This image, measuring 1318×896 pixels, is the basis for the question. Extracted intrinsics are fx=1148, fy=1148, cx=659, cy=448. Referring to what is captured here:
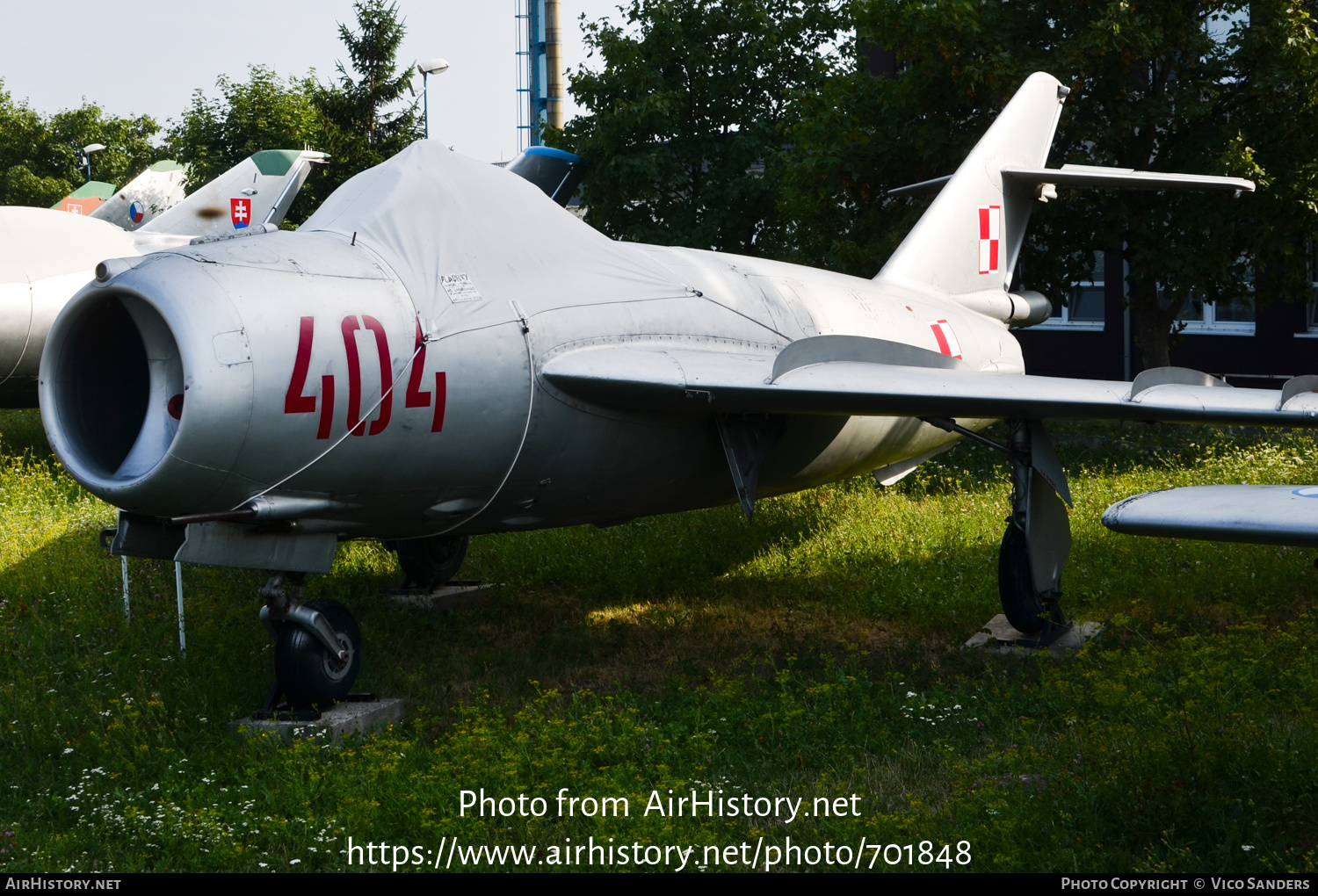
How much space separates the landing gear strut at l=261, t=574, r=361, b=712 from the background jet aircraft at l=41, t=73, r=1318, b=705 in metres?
0.01

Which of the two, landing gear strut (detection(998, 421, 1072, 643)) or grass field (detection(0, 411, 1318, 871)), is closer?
grass field (detection(0, 411, 1318, 871))

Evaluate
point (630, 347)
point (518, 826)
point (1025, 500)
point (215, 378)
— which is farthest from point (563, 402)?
point (1025, 500)

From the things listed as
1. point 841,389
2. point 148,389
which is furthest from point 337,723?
point 841,389

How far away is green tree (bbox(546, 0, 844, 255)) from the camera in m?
20.7

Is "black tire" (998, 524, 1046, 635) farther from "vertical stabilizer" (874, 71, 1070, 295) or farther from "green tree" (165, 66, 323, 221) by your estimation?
"green tree" (165, 66, 323, 221)

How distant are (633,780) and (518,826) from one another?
2.01 feet

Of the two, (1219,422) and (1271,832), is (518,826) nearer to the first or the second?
(1271,832)

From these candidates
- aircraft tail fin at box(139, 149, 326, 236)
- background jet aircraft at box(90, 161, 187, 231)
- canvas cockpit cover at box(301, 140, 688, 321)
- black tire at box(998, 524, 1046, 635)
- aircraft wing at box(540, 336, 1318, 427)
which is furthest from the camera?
background jet aircraft at box(90, 161, 187, 231)

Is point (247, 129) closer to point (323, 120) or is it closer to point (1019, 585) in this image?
point (323, 120)

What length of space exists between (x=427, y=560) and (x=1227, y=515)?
6.34m

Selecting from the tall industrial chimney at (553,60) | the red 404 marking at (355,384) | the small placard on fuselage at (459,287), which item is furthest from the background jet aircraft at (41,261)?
the tall industrial chimney at (553,60)

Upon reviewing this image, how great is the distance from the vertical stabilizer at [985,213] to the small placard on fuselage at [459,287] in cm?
479

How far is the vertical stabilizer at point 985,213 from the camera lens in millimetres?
10039

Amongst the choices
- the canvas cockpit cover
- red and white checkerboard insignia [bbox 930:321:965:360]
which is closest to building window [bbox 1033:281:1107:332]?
red and white checkerboard insignia [bbox 930:321:965:360]
